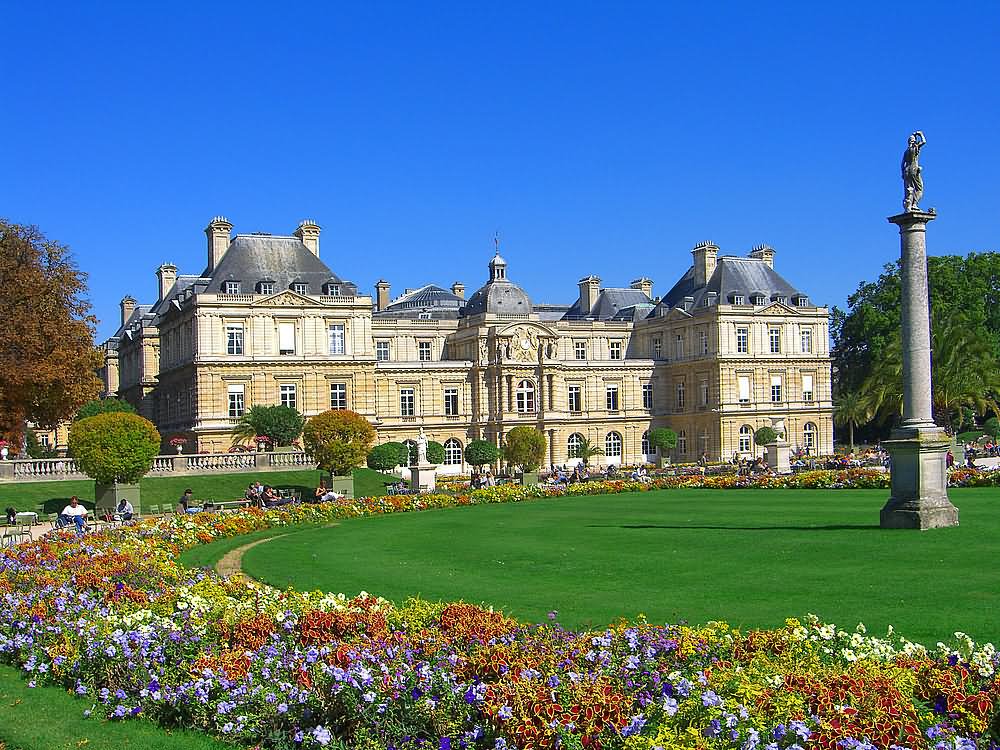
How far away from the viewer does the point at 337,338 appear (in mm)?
64875

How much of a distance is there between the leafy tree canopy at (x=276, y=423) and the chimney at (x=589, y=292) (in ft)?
123

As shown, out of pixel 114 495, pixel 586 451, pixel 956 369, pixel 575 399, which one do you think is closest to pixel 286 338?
pixel 586 451

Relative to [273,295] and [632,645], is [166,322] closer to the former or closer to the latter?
[273,295]

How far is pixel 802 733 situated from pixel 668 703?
105 centimetres

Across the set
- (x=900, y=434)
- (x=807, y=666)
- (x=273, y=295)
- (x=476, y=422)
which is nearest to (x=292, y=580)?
(x=807, y=666)

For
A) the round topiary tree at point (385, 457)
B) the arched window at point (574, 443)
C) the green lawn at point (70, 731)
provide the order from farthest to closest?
the arched window at point (574, 443), the round topiary tree at point (385, 457), the green lawn at point (70, 731)

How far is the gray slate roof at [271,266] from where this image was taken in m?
64.0

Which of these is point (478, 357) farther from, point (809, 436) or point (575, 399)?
point (809, 436)

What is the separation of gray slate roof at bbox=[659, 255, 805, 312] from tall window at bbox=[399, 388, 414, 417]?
69.9ft

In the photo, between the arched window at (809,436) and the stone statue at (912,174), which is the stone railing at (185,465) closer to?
the stone statue at (912,174)

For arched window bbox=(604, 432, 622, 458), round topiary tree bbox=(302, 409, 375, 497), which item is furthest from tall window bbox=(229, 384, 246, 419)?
arched window bbox=(604, 432, 622, 458)

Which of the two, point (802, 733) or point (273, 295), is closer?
point (802, 733)

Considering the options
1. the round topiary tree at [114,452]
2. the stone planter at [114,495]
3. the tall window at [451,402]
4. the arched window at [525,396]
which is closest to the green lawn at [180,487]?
the stone planter at [114,495]

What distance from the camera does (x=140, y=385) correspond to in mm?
75188
